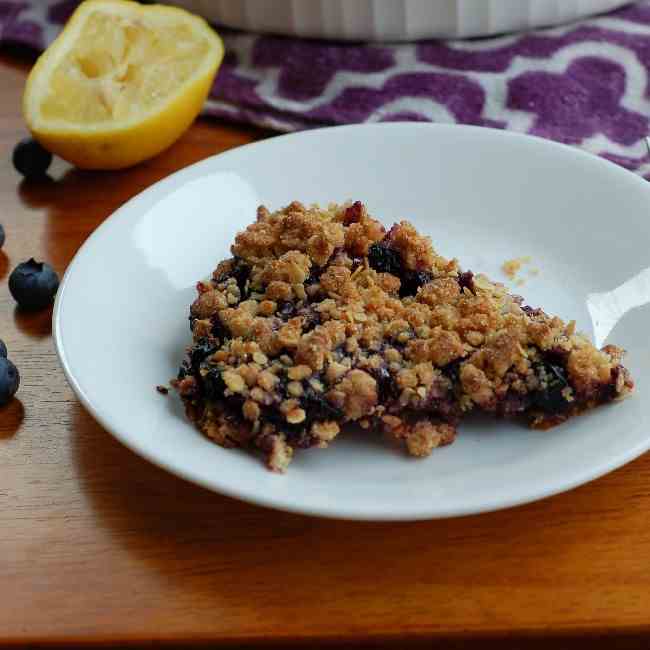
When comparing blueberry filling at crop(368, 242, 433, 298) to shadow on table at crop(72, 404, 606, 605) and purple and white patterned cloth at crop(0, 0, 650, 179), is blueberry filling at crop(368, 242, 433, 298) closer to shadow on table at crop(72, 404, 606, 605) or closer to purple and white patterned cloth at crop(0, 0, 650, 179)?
shadow on table at crop(72, 404, 606, 605)

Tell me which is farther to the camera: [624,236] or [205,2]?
[205,2]

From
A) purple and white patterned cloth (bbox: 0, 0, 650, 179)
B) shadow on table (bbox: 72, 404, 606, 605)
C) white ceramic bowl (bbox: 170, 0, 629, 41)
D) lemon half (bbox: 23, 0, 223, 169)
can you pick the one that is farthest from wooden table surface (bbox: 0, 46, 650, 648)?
white ceramic bowl (bbox: 170, 0, 629, 41)

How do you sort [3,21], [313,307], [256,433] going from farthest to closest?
[3,21] < [313,307] < [256,433]

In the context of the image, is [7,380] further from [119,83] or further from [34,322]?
[119,83]

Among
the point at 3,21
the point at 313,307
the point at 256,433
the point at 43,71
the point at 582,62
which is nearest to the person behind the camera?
the point at 256,433

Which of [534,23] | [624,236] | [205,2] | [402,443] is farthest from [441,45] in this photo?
[402,443]

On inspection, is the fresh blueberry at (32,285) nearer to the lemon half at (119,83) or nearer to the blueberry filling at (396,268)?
the lemon half at (119,83)

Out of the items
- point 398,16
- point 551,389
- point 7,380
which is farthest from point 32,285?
point 398,16

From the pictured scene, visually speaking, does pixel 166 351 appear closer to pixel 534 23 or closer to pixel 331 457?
pixel 331 457
